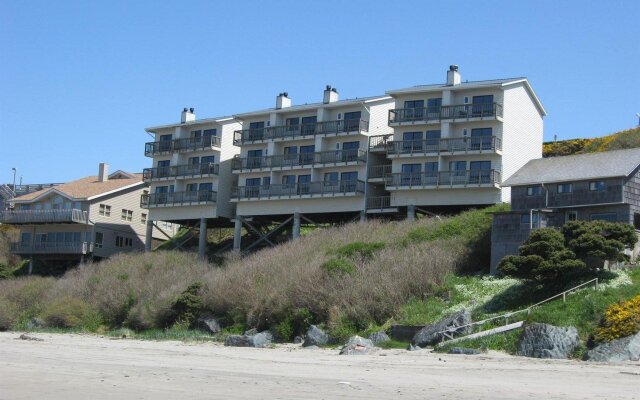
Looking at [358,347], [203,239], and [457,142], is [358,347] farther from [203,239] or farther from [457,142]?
[203,239]

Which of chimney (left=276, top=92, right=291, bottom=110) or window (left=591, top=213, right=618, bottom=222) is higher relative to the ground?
chimney (left=276, top=92, right=291, bottom=110)

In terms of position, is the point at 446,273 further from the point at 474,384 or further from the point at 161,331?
the point at 474,384

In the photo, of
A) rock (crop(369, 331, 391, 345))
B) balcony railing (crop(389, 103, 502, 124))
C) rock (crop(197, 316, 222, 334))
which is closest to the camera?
rock (crop(369, 331, 391, 345))

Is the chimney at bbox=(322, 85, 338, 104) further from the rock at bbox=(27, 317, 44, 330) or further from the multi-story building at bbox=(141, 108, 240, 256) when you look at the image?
the rock at bbox=(27, 317, 44, 330)

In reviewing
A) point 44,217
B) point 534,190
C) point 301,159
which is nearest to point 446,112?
point 301,159

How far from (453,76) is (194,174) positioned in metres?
23.3

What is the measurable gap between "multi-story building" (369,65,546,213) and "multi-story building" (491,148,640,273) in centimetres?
840

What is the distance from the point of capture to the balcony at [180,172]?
2835 inches

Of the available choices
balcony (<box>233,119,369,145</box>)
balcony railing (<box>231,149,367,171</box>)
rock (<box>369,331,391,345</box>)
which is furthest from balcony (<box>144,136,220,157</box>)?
rock (<box>369,331,391,345</box>)

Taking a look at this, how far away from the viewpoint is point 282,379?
80.4 ft

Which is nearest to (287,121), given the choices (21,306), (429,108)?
(429,108)

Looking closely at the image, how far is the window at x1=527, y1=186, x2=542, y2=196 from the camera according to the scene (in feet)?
157

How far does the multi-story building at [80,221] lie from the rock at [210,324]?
32.5m

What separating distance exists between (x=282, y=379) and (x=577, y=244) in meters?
17.6
